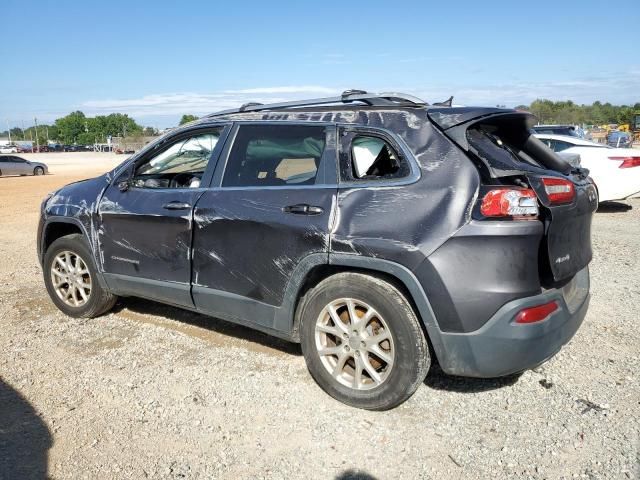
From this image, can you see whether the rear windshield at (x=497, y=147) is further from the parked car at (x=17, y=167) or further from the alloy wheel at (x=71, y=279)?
the parked car at (x=17, y=167)

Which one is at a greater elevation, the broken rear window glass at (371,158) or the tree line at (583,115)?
the tree line at (583,115)

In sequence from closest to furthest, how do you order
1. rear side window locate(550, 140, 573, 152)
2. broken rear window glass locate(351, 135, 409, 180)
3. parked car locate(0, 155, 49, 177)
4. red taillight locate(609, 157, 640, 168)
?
broken rear window glass locate(351, 135, 409, 180), red taillight locate(609, 157, 640, 168), rear side window locate(550, 140, 573, 152), parked car locate(0, 155, 49, 177)

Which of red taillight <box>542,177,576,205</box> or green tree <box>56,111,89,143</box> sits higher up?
green tree <box>56,111,89,143</box>

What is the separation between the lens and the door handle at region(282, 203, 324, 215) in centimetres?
341

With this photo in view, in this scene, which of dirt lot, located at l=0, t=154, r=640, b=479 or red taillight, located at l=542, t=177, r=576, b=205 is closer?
dirt lot, located at l=0, t=154, r=640, b=479

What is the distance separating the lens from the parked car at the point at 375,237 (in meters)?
2.96

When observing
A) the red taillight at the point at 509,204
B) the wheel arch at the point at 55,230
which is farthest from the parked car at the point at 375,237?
the wheel arch at the point at 55,230

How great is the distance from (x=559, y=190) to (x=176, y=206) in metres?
2.55

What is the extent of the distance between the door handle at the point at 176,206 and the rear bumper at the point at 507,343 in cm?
203

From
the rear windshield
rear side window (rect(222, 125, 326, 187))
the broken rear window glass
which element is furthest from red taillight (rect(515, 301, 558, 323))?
rear side window (rect(222, 125, 326, 187))

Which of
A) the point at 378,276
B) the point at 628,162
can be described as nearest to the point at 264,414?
the point at 378,276

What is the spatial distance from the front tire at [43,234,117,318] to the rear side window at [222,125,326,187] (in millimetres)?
1720

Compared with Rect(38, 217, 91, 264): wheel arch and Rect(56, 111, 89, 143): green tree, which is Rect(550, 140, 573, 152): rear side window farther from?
Rect(56, 111, 89, 143): green tree

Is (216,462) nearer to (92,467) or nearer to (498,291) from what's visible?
(92,467)
